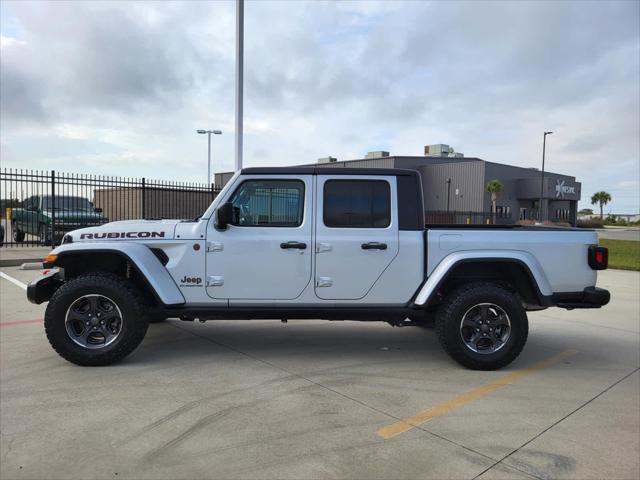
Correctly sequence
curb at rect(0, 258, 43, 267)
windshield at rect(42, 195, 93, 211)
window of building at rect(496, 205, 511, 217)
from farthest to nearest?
window of building at rect(496, 205, 511, 217) < windshield at rect(42, 195, 93, 211) < curb at rect(0, 258, 43, 267)

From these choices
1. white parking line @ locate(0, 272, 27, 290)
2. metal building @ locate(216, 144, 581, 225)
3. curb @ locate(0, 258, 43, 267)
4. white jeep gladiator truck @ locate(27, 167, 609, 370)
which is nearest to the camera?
white jeep gladiator truck @ locate(27, 167, 609, 370)

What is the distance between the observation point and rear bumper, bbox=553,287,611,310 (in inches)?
179

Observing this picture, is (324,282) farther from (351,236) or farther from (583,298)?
(583,298)

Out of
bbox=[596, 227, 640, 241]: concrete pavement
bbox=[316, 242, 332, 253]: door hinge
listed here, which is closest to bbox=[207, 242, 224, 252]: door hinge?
bbox=[316, 242, 332, 253]: door hinge

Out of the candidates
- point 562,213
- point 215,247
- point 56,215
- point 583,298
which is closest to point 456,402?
point 583,298

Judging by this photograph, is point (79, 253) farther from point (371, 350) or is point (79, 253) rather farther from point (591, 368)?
point (591, 368)

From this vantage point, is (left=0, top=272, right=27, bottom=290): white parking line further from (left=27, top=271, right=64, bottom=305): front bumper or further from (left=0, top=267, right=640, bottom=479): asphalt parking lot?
(left=27, top=271, right=64, bottom=305): front bumper

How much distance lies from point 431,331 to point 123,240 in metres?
3.94

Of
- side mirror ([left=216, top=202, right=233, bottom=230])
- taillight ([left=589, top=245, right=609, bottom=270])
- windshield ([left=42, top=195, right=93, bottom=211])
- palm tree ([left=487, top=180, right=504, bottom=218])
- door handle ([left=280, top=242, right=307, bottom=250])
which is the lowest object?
taillight ([left=589, top=245, right=609, bottom=270])

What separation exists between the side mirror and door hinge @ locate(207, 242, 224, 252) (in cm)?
19

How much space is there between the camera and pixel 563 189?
54.4m

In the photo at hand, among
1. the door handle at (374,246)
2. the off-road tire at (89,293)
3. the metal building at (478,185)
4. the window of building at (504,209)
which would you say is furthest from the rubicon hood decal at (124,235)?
the window of building at (504,209)

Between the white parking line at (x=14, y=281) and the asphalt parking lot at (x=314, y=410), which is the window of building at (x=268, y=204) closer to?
the asphalt parking lot at (x=314, y=410)

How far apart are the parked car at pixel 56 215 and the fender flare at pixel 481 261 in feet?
38.0
